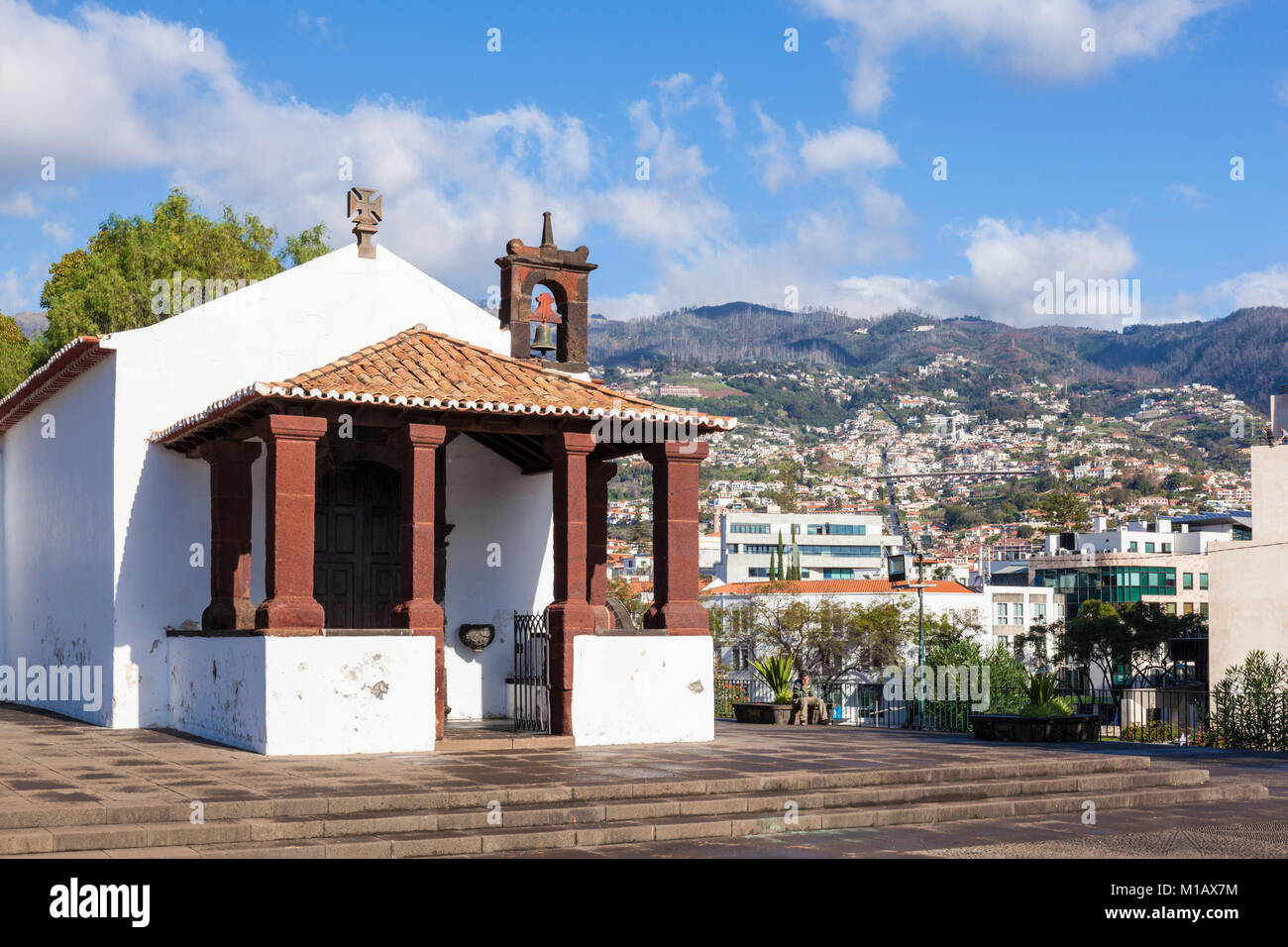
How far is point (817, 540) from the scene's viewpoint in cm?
11488

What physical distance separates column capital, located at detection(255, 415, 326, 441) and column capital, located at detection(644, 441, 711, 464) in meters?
3.38

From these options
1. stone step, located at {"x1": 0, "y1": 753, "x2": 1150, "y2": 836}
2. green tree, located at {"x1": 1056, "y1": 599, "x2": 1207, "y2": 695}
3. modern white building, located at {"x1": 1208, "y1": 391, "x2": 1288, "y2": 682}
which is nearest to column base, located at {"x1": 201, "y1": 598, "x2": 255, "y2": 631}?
stone step, located at {"x1": 0, "y1": 753, "x2": 1150, "y2": 836}

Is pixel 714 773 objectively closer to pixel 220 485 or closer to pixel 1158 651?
pixel 220 485

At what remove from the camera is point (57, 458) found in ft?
55.7

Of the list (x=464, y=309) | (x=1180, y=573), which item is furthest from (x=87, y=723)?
(x=1180, y=573)

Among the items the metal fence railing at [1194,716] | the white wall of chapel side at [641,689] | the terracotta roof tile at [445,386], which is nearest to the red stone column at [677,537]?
the white wall of chapel side at [641,689]

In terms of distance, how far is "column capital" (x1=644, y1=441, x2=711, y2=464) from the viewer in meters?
13.6

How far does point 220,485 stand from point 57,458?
13.3 ft

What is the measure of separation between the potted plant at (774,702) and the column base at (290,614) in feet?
28.4

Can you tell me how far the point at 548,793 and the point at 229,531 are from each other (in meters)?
6.60

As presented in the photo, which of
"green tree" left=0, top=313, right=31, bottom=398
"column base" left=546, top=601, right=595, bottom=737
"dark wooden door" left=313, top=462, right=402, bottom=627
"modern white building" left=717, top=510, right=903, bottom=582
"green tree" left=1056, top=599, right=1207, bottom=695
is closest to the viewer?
"column base" left=546, top=601, right=595, bottom=737

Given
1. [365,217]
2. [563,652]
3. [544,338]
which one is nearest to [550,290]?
[544,338]

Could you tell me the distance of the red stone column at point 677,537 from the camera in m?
13.6

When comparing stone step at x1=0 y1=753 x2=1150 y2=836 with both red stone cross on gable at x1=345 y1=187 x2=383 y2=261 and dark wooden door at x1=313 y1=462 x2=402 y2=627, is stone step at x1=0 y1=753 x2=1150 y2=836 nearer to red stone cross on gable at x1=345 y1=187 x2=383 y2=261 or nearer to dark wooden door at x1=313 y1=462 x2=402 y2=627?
dark wooden door at x1=313 y1=462 x2=402 y2=627
